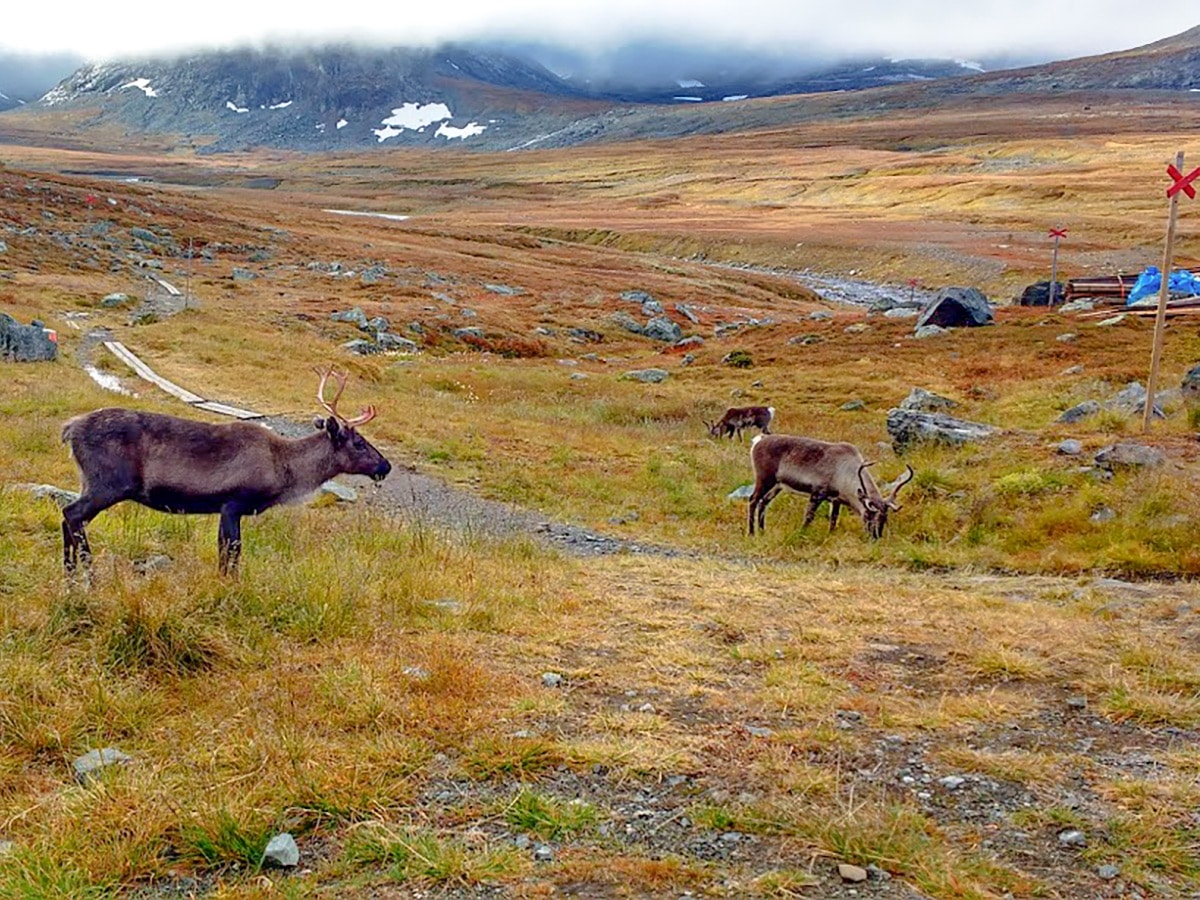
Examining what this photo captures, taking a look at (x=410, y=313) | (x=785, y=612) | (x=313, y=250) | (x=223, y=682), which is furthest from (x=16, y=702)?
(x=313, y=250)

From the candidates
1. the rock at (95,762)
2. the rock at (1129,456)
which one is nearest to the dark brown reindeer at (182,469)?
the rock at (95,762)

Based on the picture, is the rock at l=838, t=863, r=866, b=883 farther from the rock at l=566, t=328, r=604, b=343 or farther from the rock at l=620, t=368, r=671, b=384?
the rock at l=566, t=328, r=604, b=343

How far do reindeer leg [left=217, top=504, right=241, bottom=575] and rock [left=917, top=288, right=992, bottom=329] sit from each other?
124 ft

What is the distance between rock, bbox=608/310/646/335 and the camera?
163 feet

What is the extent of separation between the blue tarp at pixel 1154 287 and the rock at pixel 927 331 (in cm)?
850

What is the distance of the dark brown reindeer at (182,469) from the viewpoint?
8109 millimetres

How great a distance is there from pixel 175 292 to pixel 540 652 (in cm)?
4214

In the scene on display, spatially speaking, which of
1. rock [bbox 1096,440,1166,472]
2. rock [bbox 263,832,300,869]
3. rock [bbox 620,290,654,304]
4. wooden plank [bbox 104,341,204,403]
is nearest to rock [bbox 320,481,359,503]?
wooden plank [bbox 104,341,204,403]

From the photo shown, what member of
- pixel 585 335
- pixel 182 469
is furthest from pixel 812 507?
pixel 585 335

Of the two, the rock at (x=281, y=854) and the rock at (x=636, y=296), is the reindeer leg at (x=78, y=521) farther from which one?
the rock at (x=636, y=296)

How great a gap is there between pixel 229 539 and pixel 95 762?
3.42 metres

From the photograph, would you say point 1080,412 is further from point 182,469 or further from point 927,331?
point 927,331

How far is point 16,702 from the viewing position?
5.62 metres

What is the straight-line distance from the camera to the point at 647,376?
115 ft
